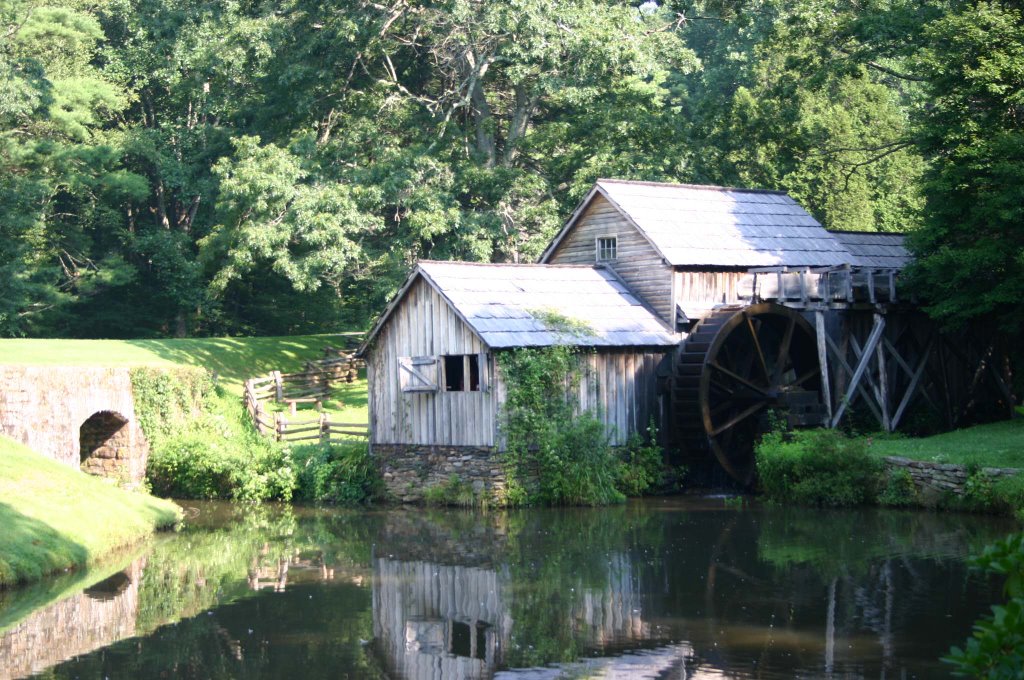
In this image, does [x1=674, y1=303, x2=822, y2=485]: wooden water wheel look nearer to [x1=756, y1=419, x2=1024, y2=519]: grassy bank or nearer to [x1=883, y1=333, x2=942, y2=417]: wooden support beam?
[x1=756, y1=419, x2=1024, y2=519]: grassy bank

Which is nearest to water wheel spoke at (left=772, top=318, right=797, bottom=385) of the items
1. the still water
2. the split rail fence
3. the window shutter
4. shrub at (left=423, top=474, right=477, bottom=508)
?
the still water

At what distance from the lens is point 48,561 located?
17969mm

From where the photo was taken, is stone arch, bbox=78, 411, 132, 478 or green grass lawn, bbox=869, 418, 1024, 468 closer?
green grass lawn, bbox=869, 418, 1024, 468

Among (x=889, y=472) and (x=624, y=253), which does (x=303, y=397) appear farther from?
(x=889, y=472)

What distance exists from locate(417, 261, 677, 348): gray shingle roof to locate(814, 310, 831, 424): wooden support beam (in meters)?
3.26

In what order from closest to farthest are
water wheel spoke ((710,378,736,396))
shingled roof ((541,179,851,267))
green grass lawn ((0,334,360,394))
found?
1. water wheel spoke ((710,378,736,396))
2. shingled roof ((541,179,851,267))
3. green grass lawn ((0,334,360,394))

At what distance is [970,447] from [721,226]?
28.0 feet

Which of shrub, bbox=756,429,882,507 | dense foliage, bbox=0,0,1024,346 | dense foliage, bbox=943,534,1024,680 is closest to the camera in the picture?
dense foliage, bbox=943,534,1024,680

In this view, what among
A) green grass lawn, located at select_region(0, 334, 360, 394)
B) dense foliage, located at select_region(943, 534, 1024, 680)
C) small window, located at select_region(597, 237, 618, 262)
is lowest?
dense foliage, located at select_region(943, 534, 1024, 680)

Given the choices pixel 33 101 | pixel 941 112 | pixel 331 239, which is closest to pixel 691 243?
pixel 941 112

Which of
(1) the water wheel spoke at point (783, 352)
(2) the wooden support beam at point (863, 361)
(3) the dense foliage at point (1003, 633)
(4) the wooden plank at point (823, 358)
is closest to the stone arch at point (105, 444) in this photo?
(1) the water wheel spoke at point (783, 352)

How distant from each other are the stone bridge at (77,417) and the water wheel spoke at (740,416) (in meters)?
13.1

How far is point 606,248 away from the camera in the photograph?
29.8m

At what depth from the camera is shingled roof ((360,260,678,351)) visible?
83.1 ft
